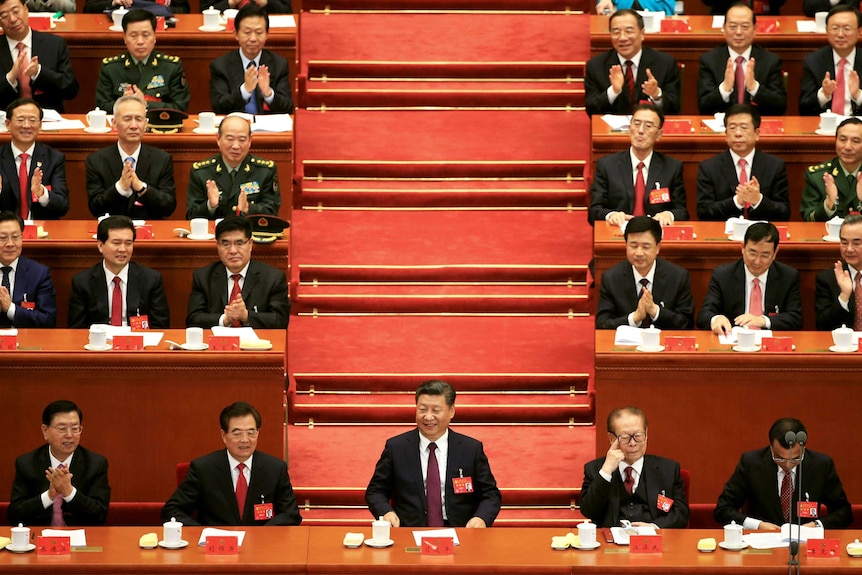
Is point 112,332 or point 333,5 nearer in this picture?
point 112,332

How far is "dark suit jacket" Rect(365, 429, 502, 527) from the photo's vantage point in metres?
4.56

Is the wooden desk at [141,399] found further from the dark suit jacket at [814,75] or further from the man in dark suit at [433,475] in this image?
the dark suit jacket at [814,75]

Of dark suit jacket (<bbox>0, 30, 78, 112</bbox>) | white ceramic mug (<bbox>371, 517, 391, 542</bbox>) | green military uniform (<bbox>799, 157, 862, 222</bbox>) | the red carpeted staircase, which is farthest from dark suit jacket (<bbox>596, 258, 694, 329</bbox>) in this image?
dark suit jacket (<bbox>0, 30, 78, 112</bbox>)

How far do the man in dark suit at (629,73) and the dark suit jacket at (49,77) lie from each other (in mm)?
2120

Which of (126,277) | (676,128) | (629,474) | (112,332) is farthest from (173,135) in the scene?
(629,474)

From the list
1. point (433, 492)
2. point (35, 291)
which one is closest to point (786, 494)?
point (433, 492)

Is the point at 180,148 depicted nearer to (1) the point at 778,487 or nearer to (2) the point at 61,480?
(2) the point at 61,480

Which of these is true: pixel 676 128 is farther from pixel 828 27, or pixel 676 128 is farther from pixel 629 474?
pixel 629 474

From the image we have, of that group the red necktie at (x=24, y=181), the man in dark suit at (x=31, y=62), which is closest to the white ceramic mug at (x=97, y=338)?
the red necktie at (x=24, y=181)

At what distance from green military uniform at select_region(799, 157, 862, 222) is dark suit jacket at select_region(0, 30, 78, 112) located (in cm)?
295

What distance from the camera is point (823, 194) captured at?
585cm

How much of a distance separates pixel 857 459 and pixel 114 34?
3.57 metres

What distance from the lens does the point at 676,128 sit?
6137 mm

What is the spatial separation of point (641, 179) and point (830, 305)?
0.90 m
